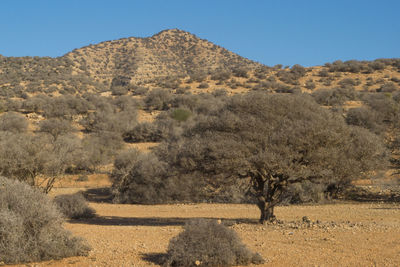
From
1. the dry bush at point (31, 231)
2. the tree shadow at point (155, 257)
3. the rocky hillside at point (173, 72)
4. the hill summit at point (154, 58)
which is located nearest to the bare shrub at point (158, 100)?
the rocky hillside at point (173, 72)

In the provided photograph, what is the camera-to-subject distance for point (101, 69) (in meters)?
87.1

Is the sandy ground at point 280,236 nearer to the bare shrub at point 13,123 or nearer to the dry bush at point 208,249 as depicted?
the dry bush at point 208,249

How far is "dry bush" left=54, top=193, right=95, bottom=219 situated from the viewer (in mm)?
15305

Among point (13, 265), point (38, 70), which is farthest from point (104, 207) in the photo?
point (38, 70)

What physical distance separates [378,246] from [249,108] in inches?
215

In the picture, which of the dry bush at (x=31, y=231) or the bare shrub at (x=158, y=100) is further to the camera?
the bare shrub at (x=158, y=100)

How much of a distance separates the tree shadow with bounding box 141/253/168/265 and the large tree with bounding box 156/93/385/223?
3885mm

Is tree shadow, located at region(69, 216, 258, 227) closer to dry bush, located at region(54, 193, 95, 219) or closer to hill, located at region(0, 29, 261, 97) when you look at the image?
dry bush, located at region(54, 193, 95, 219)

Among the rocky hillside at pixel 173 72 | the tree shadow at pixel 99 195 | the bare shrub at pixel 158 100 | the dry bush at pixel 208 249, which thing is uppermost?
the rocky hillside at pixel 173 72

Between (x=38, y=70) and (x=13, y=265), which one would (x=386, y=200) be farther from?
(x=38, y=70)

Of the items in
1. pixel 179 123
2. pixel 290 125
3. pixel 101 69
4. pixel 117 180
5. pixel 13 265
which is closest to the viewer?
pixel 13 265

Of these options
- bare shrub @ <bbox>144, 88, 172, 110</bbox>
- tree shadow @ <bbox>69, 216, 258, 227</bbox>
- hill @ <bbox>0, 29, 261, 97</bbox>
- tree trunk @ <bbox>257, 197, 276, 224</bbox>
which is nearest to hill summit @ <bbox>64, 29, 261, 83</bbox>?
hill @ <bbox>0, 29, 261, 97</bbox>

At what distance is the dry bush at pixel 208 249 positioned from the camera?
288 inches

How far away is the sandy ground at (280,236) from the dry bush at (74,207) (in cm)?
53
